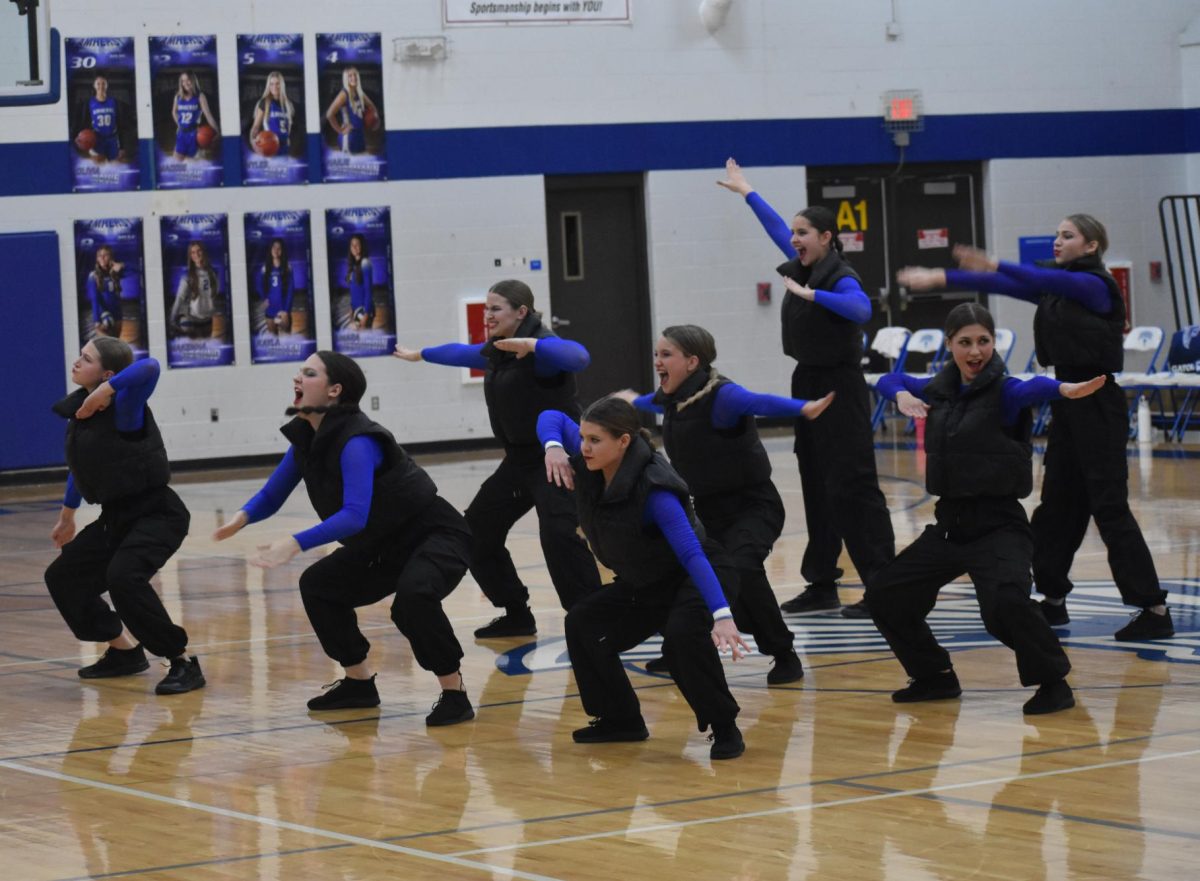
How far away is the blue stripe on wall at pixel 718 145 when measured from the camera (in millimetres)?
21188

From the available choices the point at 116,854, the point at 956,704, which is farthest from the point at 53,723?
the point at 956,704

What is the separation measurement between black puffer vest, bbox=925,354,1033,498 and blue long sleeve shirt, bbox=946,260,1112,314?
1.92 ft

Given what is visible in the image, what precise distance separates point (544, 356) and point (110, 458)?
205 centimetres

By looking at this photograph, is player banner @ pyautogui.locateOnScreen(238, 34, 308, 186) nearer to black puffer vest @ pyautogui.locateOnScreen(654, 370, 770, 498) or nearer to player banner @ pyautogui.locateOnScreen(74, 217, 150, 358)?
player banner @ pyautogui.locateOnScreen(74, 217, 150, 358)

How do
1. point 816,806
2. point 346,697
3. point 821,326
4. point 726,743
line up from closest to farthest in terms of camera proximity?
point 816,806 < point 726,743 < point 346,697 < point 821,326

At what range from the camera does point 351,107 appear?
2131cm

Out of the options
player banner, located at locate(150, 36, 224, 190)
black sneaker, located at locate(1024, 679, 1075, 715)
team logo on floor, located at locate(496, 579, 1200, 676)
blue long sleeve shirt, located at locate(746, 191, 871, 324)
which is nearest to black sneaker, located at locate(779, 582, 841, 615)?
team logo on floor, located at locate(496, 579, 1200, 676)

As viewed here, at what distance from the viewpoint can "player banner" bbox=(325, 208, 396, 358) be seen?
21.2 meters

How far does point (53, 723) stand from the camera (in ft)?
26.7

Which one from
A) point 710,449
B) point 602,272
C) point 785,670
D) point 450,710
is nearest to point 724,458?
point 710,449

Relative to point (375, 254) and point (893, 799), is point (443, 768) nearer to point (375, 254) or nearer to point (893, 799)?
point (893, 799)

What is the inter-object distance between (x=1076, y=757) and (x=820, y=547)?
3.76 metres

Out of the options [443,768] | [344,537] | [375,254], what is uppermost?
[375,254]

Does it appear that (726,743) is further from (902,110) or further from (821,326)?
(902,110)
